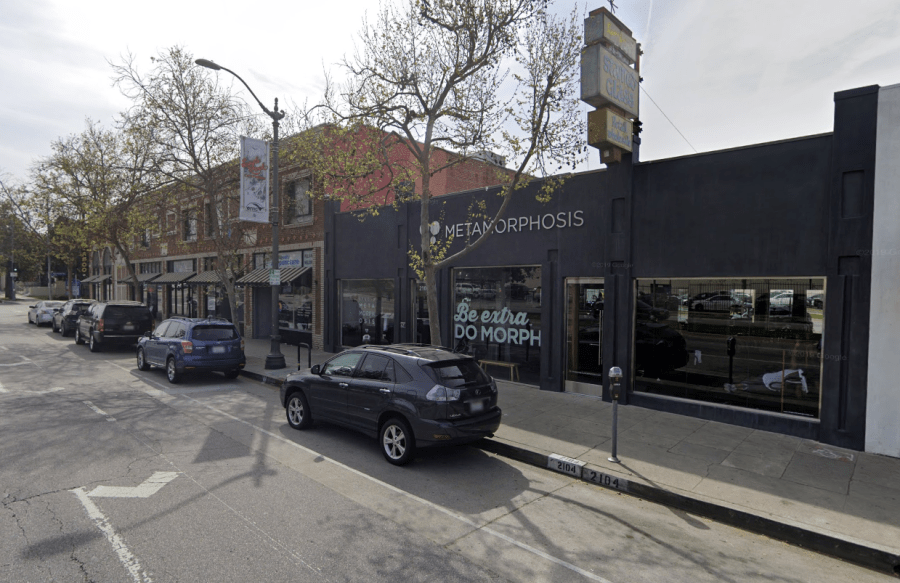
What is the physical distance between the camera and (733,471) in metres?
6.71

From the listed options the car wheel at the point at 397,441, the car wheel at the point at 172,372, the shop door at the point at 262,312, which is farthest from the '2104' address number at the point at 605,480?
the shop door at the point at 262,312

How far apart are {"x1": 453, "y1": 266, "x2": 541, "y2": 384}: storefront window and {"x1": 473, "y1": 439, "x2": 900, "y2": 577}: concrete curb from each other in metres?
4.94

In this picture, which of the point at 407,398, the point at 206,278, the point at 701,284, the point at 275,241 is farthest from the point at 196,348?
the point at 206,278

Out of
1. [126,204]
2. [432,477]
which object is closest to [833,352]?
[432,477]

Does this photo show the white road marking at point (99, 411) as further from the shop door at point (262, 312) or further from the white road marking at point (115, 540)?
the shop door at point (262, 312)

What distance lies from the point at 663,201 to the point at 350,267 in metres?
10.3

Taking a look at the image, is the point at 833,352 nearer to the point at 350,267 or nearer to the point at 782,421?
the point at 782,421

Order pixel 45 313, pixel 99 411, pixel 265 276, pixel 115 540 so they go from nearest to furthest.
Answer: pixel 115 540 → pixel 99 411 → pixel 265 276 → pixel 45 313

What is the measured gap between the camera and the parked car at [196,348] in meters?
12.3

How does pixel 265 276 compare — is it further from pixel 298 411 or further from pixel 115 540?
pixel 115 540

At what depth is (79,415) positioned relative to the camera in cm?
901

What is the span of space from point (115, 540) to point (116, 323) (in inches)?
636

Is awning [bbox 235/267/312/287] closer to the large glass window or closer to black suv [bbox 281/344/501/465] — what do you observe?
black suv [bbox 281/344/501/465]

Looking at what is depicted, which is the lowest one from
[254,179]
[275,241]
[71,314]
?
[71,314]
